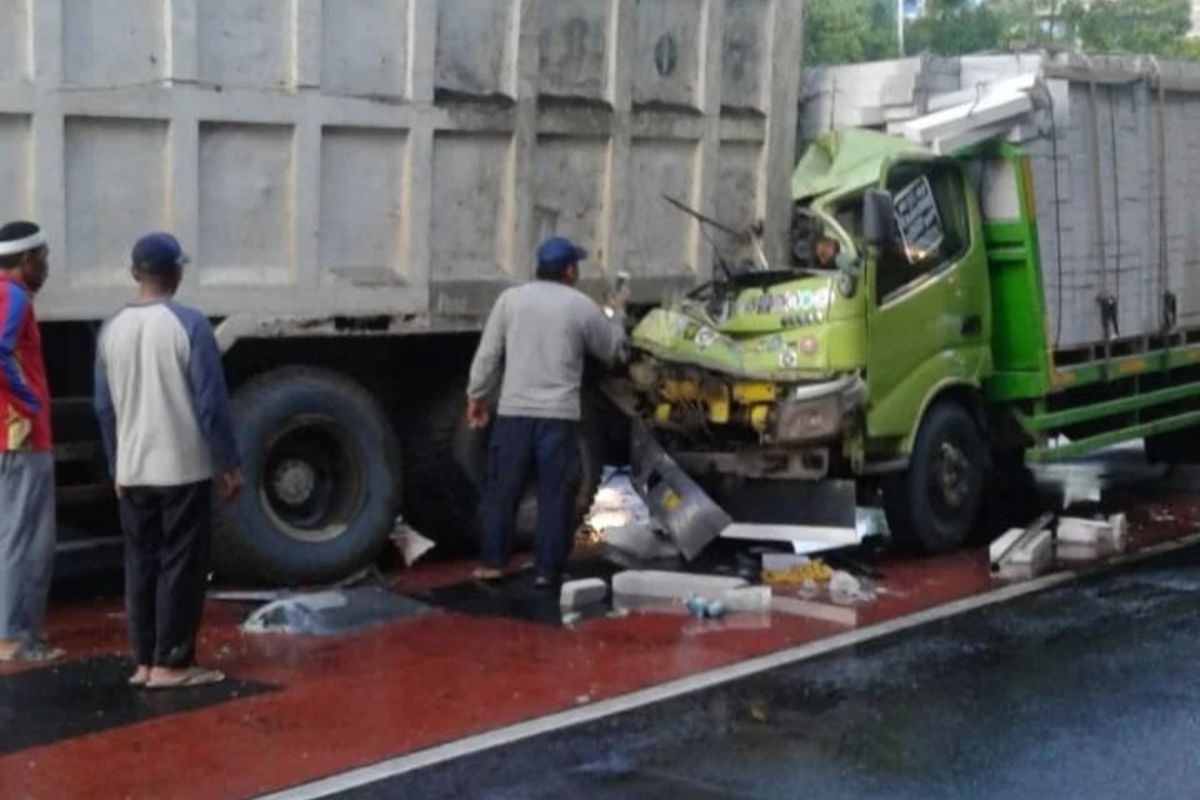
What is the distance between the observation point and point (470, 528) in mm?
11281

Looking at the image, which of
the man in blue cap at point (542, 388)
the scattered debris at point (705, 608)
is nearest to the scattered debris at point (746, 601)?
the scattered debris at point (705, 608)

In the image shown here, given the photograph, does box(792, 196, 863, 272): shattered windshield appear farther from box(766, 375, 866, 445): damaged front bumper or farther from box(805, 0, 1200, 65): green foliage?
box(805, 0, 1200, 65): green foliage

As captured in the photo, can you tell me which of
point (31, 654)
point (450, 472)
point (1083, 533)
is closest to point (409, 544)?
point (450, 472)

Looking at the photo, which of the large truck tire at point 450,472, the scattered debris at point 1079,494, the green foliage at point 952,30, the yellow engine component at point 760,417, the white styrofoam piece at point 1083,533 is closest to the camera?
the yellow engine component at point 760,417

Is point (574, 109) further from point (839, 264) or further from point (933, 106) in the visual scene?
point (933, 106)

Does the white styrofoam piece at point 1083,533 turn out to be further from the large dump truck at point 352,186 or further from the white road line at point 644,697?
the large dump truck at point 352,186

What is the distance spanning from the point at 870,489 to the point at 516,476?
228 cm

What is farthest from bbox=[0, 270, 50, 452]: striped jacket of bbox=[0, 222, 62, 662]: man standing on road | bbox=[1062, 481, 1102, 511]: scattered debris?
bbox=[1062, 481, 1102, 511]: scattered debris

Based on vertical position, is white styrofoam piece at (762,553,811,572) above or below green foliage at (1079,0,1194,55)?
below

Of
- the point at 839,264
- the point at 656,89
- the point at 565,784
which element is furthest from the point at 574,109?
the point at 565,784

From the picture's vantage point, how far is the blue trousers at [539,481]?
10.2 m

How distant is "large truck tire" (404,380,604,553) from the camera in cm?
1113

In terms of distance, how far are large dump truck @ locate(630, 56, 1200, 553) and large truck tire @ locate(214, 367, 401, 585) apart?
1.47 meters

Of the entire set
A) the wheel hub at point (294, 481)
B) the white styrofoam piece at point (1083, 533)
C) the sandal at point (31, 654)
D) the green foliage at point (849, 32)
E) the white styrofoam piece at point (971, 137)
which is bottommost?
the sandal at point (31, 654)
